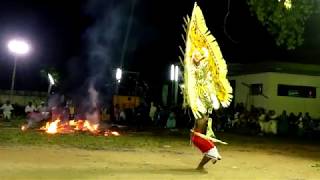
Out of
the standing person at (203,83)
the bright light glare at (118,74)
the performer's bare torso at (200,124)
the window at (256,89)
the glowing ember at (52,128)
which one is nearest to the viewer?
the standing person at (203,83)

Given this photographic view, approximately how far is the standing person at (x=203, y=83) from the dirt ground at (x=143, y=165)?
777 millimetres

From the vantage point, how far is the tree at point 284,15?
13273mm

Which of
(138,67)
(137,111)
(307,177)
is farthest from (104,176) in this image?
(138,67)

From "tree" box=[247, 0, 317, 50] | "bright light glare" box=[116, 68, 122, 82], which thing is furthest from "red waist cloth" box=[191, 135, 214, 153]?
"bright light glare" box=[116, 68, 122, 82]

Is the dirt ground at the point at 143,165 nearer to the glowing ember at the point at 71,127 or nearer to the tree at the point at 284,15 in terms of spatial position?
the tree at the point at 284,15

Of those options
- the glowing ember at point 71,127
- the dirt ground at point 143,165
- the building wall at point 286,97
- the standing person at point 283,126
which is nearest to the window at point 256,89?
the building wall at point 286,97

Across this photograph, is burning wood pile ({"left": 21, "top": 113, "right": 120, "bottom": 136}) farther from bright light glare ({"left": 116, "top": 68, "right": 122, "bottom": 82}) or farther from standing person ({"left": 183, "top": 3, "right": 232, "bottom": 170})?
bright light glare ({"left": 116, "top": 68, "right": 122, "bottom": 82})

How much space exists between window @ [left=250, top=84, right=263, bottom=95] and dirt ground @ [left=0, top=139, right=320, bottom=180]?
52.6 feet

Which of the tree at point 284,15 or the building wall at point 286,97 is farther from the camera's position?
the building wall at point 286,97

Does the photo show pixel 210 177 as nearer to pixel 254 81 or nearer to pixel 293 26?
pixel 293 26

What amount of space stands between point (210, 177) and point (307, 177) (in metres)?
2.43

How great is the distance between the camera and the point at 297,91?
107 ft

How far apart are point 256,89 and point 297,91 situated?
2543 mm

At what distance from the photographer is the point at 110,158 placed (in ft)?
44.5
